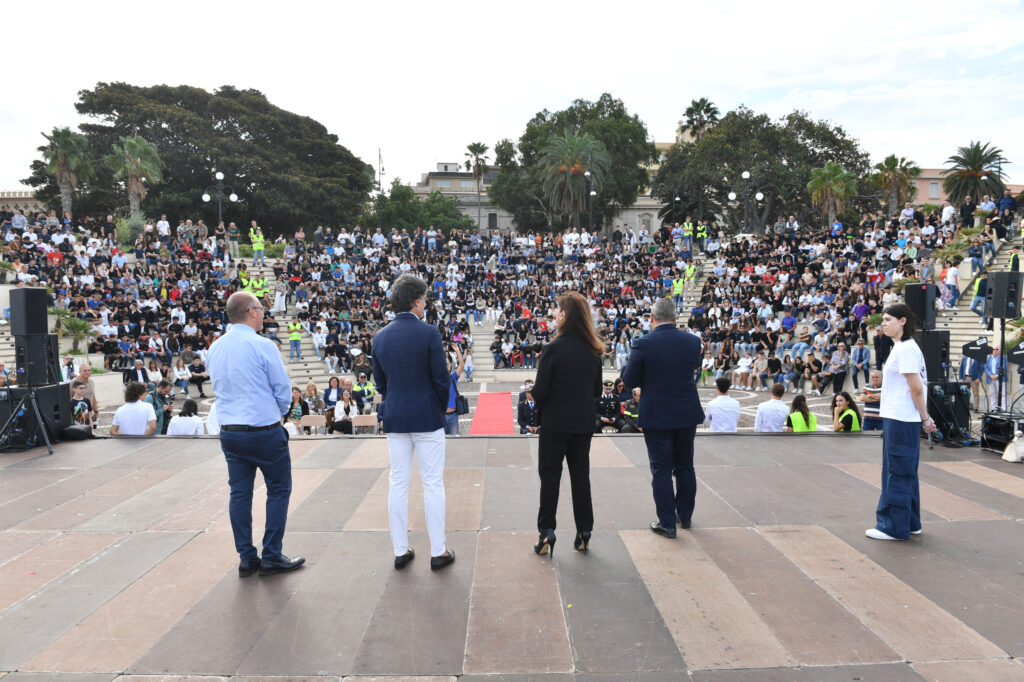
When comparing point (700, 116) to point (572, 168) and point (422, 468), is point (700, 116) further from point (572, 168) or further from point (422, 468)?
point (422, 468)

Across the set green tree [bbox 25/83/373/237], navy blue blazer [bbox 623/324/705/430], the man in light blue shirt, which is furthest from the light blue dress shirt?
green tree [bbox 25/83/373/237]

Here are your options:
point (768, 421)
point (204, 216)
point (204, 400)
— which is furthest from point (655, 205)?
point (768, 421)

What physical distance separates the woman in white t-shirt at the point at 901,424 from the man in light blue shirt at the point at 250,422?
13.0ft

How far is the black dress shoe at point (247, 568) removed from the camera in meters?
3.81

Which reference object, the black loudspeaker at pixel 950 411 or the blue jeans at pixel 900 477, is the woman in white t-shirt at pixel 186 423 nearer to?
the blue jeans at pixel 900 477

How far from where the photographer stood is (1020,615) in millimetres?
3266

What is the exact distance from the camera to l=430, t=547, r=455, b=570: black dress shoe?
3.84 meters

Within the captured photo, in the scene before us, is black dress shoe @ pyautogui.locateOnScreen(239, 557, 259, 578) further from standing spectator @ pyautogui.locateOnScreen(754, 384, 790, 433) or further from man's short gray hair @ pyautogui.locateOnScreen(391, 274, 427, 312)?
standing spectator @ pyautogui.locateOnScreen(754, 384, 790, 433)

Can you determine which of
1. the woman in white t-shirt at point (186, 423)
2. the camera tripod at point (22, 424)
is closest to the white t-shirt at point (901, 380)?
the woman in white t-shirt at point (186, 423)

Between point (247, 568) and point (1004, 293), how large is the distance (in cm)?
840

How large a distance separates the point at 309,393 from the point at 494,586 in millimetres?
8508

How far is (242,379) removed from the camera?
3.72m

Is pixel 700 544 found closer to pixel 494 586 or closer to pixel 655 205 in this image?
pixel 494 586

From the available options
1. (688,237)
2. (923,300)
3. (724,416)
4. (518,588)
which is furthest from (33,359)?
(688,237)
